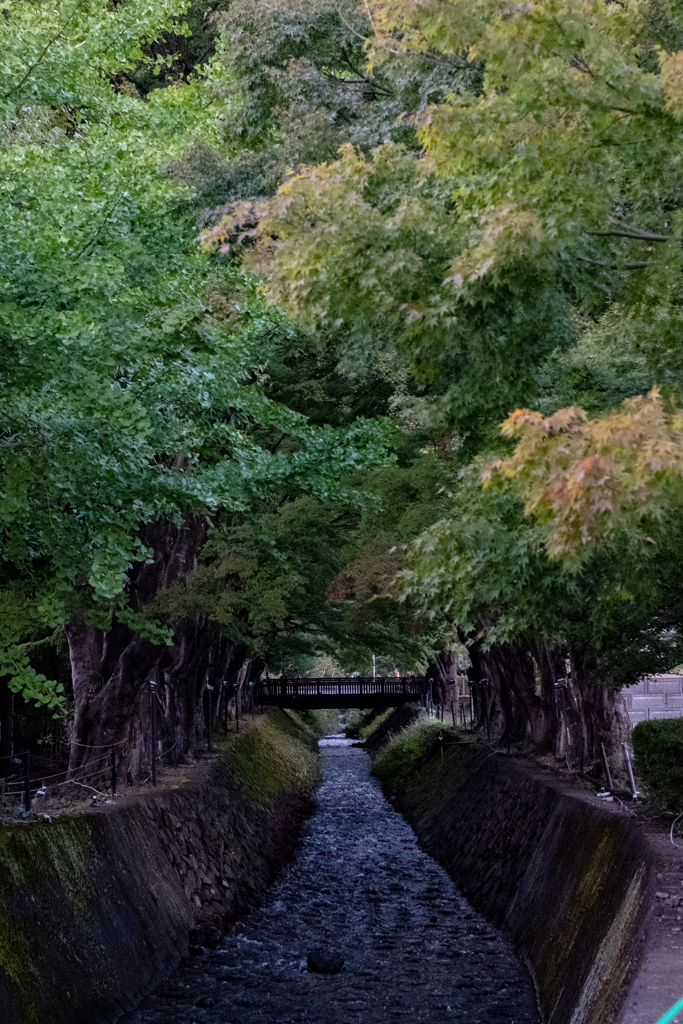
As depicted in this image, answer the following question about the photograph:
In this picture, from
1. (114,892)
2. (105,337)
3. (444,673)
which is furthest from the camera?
(444,673)

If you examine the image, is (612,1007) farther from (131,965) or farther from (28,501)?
(28,501)

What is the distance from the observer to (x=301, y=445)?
1953 centimetres

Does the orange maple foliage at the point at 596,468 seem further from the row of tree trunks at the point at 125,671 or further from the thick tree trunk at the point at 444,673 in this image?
the thick tree trunk at the point at 444,673

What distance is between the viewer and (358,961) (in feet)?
51.2

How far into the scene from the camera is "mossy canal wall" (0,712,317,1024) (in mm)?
10055

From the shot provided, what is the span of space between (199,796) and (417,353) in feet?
47.4

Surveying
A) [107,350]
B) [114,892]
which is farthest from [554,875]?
[107,350]

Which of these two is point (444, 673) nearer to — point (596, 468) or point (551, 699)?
point (551, 699)

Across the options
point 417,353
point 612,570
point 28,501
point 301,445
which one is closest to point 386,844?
point 301,445

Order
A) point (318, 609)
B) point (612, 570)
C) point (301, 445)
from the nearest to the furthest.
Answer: point (612, 570) < point (301, 445) < point (318, 609)

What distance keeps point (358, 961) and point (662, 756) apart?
256 inches

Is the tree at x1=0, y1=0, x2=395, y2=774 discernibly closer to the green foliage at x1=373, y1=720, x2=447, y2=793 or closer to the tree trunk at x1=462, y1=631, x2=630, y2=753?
the tree trunk at x1=462, y1=631, x2=630, y2=753

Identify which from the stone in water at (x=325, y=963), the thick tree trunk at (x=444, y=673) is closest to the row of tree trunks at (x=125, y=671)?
A: the stone in water at (x=325, y=963)

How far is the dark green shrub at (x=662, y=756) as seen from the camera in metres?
11.7
